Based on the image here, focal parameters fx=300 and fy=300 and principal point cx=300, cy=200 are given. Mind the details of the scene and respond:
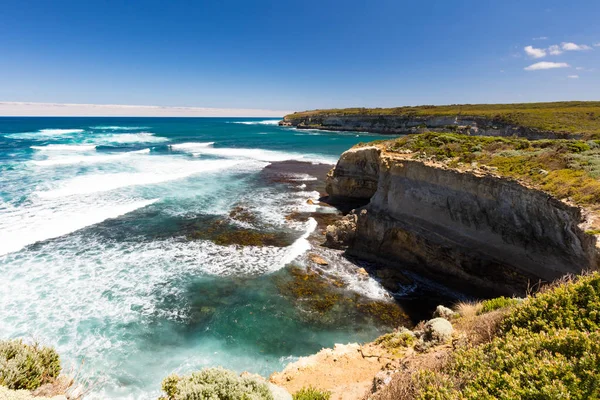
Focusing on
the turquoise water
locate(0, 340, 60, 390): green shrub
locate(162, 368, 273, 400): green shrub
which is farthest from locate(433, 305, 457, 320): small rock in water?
locate(0, 340, 60, 390): green shrub

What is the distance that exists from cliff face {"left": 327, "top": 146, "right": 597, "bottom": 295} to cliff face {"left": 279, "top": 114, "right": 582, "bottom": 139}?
131 ft

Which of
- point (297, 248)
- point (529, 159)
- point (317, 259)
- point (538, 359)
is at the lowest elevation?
point (317, 259)

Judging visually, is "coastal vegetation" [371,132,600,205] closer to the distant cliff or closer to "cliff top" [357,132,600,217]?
"cliff top" [357,132,600,217]

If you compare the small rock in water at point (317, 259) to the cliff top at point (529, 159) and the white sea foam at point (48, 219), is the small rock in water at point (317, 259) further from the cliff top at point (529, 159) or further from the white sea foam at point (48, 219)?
the white sea foam at point (48, 219)

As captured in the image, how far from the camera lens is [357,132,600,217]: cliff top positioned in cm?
1129

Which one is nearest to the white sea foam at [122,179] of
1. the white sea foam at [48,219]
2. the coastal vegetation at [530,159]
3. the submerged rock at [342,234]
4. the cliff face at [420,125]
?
the white sea foam at [48,219]

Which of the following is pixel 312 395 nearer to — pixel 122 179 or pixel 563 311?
pixel 563 311

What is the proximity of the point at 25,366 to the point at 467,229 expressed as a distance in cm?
1585

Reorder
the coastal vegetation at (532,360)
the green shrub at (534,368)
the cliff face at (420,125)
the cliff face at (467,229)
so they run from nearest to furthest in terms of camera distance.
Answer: the green shrub at (534,368) → the coastal vegetation at (532,360) → the cliff face at (467,229) → the cliff face at (420,125)

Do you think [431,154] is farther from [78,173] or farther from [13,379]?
[78,173]

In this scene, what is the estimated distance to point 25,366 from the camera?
17.7ft

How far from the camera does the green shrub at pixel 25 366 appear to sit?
502 cm

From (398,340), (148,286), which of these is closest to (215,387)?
(398,340)

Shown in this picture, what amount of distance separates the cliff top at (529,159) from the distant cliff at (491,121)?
21088 millimetres
